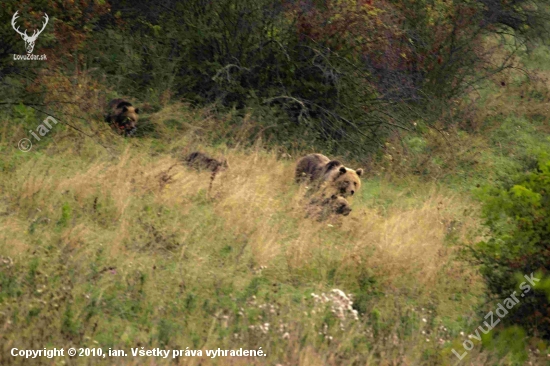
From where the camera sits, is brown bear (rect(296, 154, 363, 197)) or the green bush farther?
brown bear (rect(296, 154, 363, 197))

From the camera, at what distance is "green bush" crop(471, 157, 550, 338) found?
6.21 metres

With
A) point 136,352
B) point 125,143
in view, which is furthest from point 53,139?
point 136,352

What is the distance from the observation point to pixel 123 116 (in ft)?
37.7

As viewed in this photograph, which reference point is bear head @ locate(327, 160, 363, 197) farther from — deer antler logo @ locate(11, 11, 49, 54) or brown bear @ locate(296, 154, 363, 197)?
deer antler logo @ locate(11, 11, 49, 54)

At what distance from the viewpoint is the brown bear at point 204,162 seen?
977 cm

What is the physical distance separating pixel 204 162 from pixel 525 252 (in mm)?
4707

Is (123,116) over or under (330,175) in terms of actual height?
under

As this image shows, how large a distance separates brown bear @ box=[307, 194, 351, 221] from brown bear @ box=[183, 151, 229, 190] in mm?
1476
